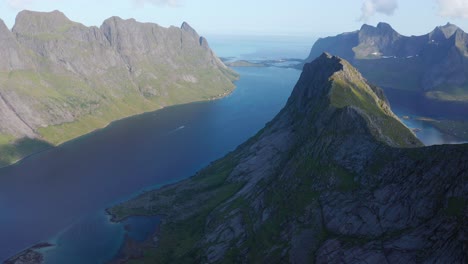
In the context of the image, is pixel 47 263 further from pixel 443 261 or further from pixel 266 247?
pixel 443 261

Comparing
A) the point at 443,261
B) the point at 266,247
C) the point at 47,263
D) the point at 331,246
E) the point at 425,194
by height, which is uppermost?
the point at 425,194

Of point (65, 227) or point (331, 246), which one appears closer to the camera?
point (331, 246)

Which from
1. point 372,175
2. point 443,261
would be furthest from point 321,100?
point 443,261

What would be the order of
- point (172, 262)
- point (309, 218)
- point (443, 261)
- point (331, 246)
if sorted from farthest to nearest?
point (172, 262)
point (309, 218)
point (331, 246)
point (443, 261)

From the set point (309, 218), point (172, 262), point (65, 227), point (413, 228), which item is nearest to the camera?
point (413, 228)

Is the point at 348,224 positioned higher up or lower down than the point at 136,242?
higher up

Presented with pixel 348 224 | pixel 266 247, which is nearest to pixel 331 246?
pixel 348 224
